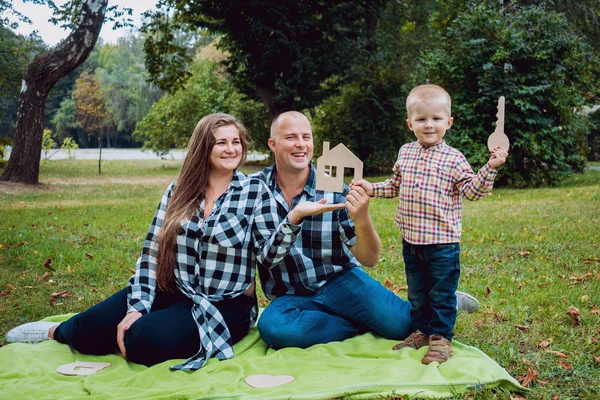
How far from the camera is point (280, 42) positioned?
43.1 feet

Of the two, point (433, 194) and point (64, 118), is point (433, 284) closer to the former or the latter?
point (433, 194)

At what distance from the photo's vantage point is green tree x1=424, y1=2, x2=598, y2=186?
37.9 feet

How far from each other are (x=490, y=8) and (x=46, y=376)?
1191 centimetres

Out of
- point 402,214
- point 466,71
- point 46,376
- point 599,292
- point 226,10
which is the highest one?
point 226,10

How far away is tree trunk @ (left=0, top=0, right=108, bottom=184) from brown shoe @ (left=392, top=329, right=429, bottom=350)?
11.2m

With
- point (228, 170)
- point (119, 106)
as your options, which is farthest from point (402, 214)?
point (119, 106)

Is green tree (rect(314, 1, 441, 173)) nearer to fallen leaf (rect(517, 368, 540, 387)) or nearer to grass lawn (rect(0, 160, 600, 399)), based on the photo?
grass lawn (rect(0, 160, 600, 399))

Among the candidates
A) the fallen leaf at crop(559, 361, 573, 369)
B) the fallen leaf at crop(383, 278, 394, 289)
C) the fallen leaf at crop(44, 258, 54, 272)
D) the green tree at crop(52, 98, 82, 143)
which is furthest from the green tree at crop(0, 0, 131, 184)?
the green tree at crop(52, 98, 82, 143)

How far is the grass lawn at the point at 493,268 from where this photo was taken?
347cm

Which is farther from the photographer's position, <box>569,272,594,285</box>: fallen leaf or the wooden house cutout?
<box>569,272,594,285</box>: fallen leaf

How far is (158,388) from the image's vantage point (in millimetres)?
2982

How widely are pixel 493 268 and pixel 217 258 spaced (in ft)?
10.4

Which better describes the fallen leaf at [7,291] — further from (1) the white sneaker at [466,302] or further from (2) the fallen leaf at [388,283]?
(1) the white sneaker at [466,302]

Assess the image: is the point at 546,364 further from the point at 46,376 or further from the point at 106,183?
the point at 106,183
